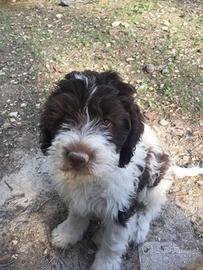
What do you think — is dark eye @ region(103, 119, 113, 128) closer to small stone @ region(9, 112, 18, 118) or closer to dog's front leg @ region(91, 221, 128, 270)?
dog's front leg @ region(91, 221, 128, 270)

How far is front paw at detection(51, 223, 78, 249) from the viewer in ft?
11.6

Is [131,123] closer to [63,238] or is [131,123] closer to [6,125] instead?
[63,238]

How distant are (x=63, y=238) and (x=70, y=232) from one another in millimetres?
63

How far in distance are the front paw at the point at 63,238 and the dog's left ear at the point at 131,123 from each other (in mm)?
867

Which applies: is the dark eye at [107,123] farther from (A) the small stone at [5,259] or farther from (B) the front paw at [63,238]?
(A) the small stone at [5,259]

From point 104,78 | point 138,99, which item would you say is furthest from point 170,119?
point 104,78

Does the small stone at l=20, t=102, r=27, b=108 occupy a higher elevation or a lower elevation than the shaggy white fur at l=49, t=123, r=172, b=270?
lower

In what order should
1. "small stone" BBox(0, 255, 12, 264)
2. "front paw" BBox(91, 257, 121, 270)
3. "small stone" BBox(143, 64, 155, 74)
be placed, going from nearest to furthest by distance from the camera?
"front paw" BBox(91, 257, 121, 270), "small stone" BBox(0, 255, 12, 264), "small stone" BBox(143, 64, 155, 74)

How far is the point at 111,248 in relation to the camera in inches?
131

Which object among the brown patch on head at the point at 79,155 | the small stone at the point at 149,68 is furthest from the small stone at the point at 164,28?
the brown patch on head at the point at 79,155

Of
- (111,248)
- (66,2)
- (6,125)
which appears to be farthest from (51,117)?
(66,2)

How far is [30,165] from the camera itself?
4.14 meters

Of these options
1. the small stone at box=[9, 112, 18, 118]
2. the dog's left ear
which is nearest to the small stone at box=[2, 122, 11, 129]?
the small stone at box=[9, 112, 18, 118]

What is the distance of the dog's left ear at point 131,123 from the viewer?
2.79m
